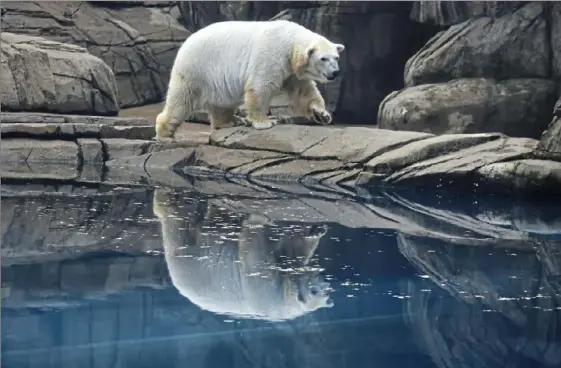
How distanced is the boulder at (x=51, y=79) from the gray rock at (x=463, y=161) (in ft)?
11.5

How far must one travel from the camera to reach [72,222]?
484 cm

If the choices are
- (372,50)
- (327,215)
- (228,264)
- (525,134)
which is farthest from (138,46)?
(228,264)

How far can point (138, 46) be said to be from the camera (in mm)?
12008

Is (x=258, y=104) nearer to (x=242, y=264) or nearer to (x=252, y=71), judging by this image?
(x=252, y=71)

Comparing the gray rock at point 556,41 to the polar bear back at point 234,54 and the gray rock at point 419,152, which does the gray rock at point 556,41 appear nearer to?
the gray rock at point 419,152

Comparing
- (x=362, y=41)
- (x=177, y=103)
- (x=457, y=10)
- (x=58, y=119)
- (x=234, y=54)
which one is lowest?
(x=58, y=119)

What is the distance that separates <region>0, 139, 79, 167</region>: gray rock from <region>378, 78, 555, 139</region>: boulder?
3030 mm

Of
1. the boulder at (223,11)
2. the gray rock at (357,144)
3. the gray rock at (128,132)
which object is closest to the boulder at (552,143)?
the gray rock at (357,144)

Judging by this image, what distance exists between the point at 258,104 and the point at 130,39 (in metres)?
5.17

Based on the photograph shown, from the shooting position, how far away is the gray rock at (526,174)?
5945 millimetres

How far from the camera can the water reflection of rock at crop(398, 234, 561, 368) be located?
276 centimetres

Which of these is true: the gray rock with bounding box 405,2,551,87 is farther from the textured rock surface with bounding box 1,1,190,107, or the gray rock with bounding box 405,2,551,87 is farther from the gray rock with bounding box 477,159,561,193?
the textured rock surface with bounding box 1,1,190,107

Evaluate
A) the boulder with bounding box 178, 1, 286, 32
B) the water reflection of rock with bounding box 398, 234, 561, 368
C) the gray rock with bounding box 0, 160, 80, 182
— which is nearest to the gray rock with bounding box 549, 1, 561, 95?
the boulder with bounding box 178, 1, 286, 32

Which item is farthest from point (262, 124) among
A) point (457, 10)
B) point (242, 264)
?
point (242, 264)
